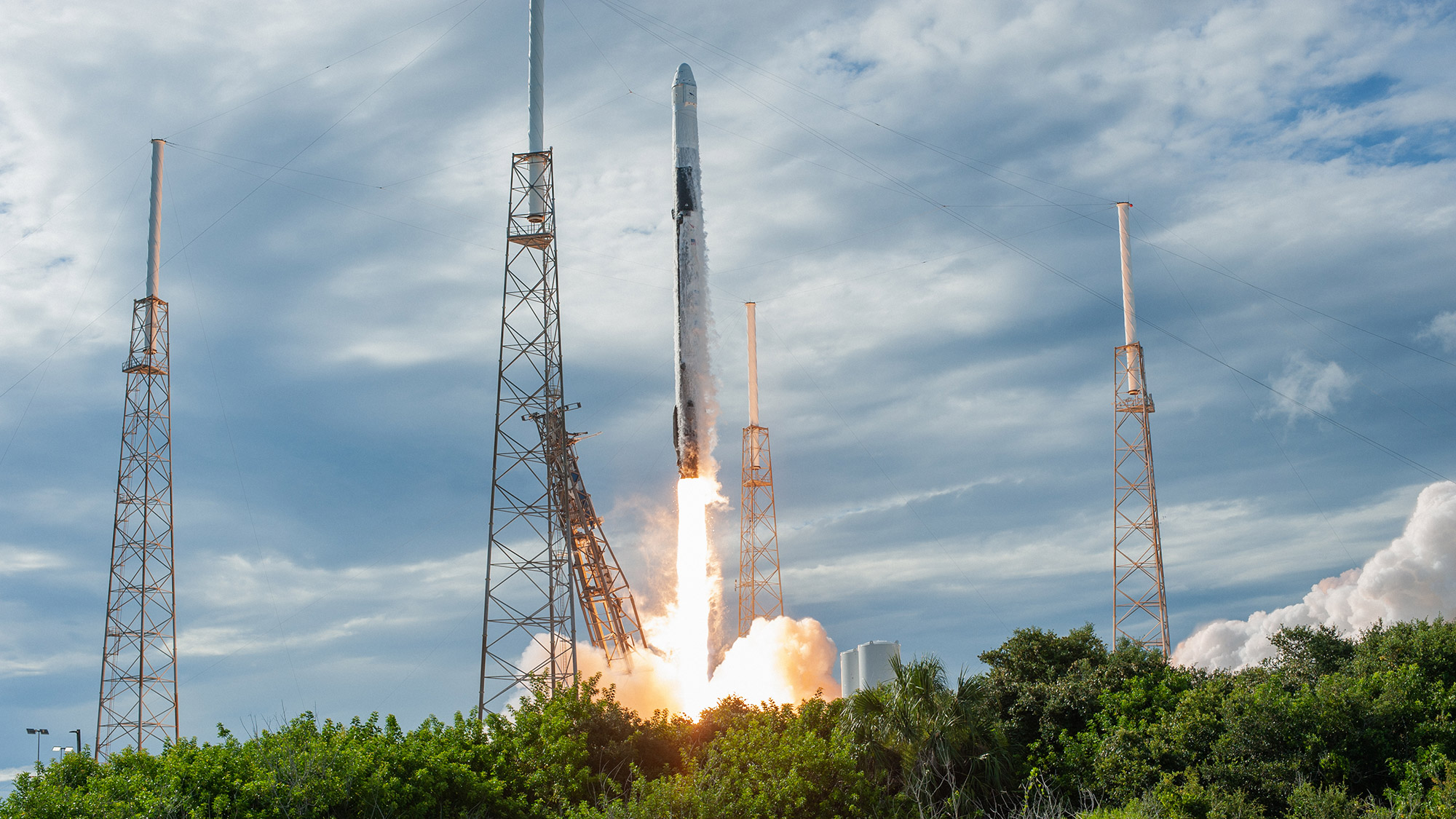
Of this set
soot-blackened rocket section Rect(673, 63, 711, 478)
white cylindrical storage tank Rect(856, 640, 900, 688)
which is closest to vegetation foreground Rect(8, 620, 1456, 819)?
white cylindrical storage tank Rect(856, 640, 900, 688)

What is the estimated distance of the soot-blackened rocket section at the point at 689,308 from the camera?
46375mm

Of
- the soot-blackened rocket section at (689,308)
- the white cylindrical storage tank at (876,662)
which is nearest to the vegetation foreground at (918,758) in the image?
the white cylindrical storage tank at (876,662)

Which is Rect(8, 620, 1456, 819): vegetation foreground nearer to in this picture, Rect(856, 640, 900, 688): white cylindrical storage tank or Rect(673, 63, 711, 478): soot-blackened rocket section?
Rect(856, 640, 900, 688): white cylindrical storage tank

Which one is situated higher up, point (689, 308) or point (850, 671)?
point (689, 308)

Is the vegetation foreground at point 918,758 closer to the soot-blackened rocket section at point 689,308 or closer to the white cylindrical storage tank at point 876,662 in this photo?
the white cylindrical storage tank at point 876,662

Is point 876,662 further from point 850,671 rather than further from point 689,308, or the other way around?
point 689,308

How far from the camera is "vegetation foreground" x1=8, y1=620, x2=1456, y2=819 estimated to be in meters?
30.4

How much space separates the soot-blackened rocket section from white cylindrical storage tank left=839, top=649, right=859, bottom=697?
8285mm

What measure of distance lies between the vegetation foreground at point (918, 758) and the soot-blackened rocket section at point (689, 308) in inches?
430

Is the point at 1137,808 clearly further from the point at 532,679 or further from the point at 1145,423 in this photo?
the point at 1145,423

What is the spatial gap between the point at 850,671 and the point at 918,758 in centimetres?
887

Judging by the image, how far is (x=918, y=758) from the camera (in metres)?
33.3

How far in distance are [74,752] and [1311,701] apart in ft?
98.5

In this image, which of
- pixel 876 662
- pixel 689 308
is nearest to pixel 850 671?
pixel 876 662
